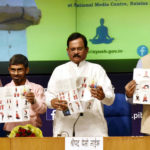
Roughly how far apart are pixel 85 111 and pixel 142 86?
19.7 inches

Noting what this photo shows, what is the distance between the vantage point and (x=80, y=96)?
271 cm

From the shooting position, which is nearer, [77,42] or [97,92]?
[97,92]

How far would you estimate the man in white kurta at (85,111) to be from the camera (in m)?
2.75

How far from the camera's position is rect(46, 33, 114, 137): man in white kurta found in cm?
275

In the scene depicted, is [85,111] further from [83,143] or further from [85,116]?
[83,143]

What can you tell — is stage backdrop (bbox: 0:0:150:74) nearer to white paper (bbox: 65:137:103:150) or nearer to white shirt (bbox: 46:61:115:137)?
white shirt (bbox: 46:61:115:137)

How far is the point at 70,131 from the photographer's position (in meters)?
2.75

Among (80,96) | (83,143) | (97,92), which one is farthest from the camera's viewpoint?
(80,96)

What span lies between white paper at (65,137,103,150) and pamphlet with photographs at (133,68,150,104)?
0.70 m

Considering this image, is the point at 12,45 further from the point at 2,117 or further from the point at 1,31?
the point at 2,117

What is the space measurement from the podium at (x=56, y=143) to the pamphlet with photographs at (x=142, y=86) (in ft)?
1.99

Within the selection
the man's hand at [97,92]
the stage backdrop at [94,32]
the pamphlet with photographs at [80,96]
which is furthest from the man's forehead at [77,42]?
the stage backdrop at [94,32]

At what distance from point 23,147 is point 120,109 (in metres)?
Result: 1.11

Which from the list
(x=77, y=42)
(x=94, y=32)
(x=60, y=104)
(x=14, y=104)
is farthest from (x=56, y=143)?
(x=94, y=32)
